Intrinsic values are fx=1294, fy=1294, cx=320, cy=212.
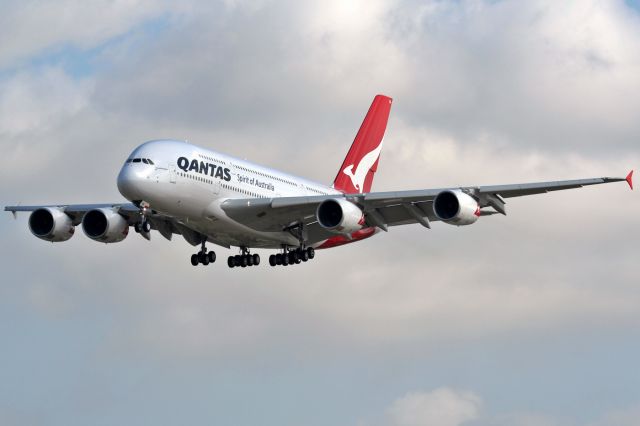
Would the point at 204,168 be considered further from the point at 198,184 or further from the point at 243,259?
the point at 243,259

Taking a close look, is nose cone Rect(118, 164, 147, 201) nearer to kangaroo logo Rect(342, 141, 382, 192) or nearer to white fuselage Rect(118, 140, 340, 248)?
white fuselage Rect(118, 140, 340, 248)

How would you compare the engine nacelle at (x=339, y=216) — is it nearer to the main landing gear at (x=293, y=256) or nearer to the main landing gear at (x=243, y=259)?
the main landing gear at (x=293, y=256)

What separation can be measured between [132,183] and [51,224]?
1027 centimetres

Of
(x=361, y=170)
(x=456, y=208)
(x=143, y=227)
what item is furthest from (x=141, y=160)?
(x=361, y=170)

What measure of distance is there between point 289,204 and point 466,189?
789cm

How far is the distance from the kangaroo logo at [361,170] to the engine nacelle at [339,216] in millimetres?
14278

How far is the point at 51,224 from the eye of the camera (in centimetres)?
6175

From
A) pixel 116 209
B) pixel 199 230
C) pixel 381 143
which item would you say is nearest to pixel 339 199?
pixel 199 230

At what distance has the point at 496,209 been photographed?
55219 millimetres

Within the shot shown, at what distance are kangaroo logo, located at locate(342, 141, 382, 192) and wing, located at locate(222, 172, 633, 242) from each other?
10500 mm

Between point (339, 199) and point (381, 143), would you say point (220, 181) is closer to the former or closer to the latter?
point (339, 199)

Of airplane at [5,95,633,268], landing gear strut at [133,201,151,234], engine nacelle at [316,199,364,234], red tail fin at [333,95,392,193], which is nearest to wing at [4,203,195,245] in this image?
airplane at [5,95,633,268]

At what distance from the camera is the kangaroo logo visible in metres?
71.0

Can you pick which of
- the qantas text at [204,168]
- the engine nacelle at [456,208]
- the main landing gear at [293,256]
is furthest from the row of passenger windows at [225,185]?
the engine nacelle at [456,208]
